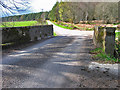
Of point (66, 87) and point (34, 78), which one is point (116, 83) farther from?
point (34, 78)

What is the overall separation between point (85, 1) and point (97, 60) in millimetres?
46220

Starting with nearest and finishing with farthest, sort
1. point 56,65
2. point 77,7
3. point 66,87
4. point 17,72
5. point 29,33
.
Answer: point 66,87 → point 17,72 → point 56,65 → point 29,33 → point 77,7

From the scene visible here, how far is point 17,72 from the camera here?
4.19m

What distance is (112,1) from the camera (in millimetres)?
39562

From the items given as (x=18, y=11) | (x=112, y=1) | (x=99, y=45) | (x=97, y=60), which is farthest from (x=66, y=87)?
(x=112, y=1)

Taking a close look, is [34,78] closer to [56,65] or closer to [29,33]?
[56,65]

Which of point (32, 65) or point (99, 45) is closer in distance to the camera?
point (32, 65)

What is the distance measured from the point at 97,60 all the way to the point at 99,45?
95.2 inches

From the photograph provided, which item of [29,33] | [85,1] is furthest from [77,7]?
[29,33]

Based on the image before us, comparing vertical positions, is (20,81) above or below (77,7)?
below

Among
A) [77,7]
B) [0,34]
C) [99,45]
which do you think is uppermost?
[77,7]

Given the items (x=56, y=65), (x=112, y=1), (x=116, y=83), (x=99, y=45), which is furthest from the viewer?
(x=112, y=1)

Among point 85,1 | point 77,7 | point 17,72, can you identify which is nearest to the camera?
point 17,72

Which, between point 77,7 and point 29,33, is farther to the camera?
point 77,7
